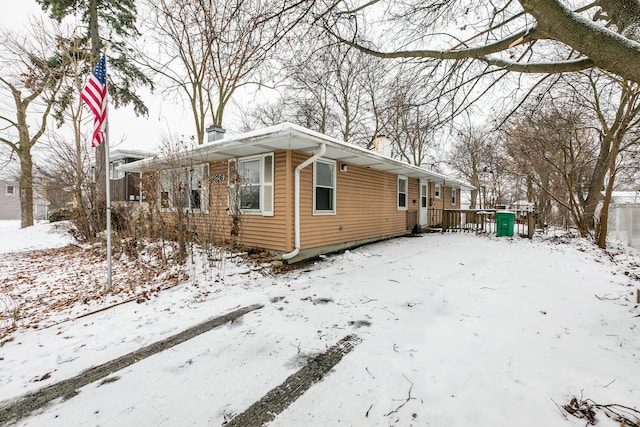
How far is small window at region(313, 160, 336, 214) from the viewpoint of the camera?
22.7 feet

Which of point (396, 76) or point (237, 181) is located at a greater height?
point (396, 76)

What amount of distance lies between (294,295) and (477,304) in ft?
8.77

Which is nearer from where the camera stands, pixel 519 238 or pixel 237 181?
pixel 237 181

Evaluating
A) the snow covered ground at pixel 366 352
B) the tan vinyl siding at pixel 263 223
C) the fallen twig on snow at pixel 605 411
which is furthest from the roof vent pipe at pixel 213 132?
the fallen twig on snow at pixel 605 411

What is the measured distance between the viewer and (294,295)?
14.0 ft

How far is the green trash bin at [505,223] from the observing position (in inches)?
418

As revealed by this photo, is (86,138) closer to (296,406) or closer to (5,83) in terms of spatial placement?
(5,83)

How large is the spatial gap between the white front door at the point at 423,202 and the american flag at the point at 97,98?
459 inches

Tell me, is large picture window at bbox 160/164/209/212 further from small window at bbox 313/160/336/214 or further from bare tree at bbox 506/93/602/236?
bare tree at bbox 506/93/602/236

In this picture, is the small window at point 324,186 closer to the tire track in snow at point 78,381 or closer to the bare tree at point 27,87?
the tire track in snow at point 78,381

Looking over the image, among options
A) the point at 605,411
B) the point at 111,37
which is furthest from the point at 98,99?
the point at 111,37

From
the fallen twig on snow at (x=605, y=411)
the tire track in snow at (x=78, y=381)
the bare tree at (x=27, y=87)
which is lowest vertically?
the tire track in snow at (x=78, y=381)

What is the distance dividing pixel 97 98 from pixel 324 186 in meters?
4.77

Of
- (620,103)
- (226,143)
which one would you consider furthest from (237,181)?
(620,103)
